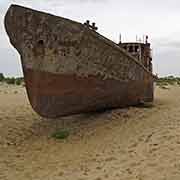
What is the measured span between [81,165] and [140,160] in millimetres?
962

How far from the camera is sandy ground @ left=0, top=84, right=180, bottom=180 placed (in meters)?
5.15

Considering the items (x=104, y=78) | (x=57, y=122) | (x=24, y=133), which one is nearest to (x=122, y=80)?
(x=104, y=78)

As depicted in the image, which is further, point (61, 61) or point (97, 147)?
point (61, 61)

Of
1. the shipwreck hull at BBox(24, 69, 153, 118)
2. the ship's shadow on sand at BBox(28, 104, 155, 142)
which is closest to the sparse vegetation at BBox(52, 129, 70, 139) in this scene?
the ship's shadow on sand at BBox(28, 104, 155, 142)

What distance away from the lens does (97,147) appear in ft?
22.1

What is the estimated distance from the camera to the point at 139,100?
10.2 metres

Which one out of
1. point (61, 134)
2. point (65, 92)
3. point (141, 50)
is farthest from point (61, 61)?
point (141, 50)

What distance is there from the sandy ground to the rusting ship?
0.68m

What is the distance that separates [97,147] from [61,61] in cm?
230

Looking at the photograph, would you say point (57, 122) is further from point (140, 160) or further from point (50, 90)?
point (140, 160)

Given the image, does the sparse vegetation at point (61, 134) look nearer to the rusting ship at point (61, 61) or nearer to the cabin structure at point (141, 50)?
the rusting ship at point (61, 61)

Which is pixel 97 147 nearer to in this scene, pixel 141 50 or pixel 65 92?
pixel 65 92

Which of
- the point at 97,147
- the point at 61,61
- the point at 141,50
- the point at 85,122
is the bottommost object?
the point at 97,147

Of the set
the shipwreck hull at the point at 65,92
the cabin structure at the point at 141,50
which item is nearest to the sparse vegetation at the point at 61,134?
the shipwreck hull at the point at 65,92
